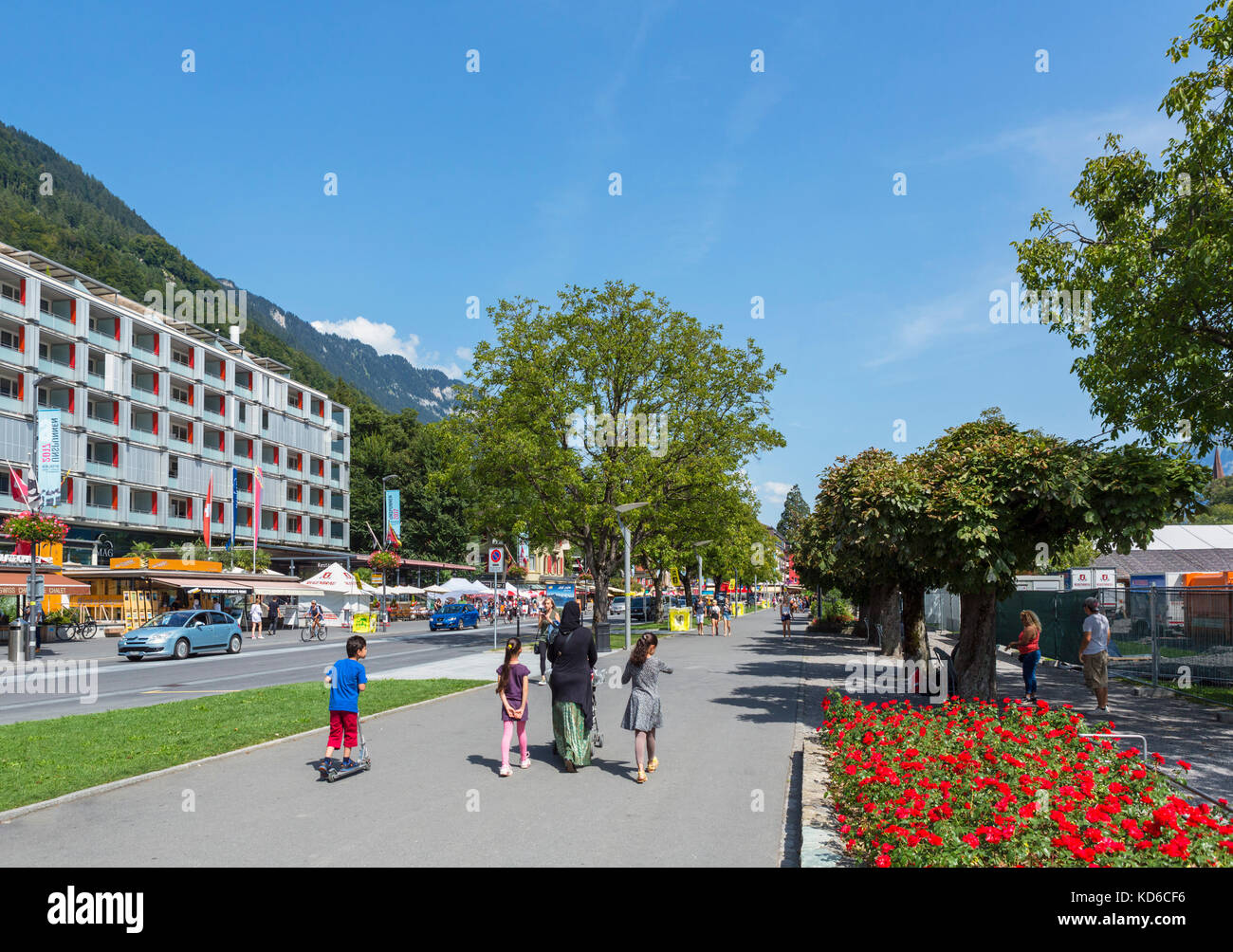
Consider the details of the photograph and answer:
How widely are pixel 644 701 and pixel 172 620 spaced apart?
2469 centimetres

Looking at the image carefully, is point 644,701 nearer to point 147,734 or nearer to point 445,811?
point 445,811

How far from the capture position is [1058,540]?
485 inches

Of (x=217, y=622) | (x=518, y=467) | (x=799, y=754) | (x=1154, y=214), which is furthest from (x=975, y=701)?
(x=217, y=622)

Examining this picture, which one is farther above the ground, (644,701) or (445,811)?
(644,701)

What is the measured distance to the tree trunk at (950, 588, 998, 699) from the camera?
42.7ft

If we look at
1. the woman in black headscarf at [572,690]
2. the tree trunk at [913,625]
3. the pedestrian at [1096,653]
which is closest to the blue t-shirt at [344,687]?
the woman in black headscarf at [572,690]

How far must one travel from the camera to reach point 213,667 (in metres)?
24.7

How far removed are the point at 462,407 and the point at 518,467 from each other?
165 inches

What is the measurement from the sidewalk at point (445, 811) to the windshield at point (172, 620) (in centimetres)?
1926

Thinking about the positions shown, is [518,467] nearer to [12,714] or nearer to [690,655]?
[690,655]

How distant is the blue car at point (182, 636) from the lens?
27062 millimetres

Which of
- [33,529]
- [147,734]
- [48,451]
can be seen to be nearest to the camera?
[147,734]

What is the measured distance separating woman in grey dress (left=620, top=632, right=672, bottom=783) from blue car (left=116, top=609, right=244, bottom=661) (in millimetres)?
Result: 22969

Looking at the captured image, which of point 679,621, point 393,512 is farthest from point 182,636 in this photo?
point 393,512
